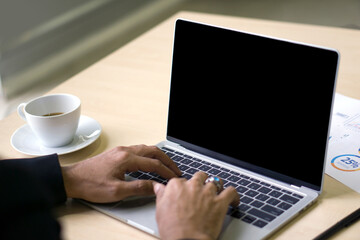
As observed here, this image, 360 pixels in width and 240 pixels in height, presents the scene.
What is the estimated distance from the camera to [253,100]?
107cm

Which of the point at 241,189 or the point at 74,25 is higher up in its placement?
the point at 241,189

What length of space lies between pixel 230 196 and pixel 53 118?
0.47 metres

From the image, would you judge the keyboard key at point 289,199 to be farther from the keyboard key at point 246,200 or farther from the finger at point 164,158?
the finger at point 164,158

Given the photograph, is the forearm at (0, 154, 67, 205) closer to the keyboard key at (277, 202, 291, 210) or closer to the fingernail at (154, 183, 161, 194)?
the fingernail at (154, 183, 161, 194)

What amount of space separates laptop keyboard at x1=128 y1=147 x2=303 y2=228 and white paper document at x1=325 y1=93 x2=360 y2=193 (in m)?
0.15

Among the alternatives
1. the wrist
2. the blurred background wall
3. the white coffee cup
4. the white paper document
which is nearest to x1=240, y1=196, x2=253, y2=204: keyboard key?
the white paper document

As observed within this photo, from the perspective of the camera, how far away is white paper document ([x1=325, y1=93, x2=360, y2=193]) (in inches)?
42.8

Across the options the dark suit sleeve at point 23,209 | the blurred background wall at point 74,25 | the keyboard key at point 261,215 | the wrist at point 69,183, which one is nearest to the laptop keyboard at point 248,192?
the keyboard key at point 261,215

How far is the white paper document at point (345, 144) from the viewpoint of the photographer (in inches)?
42.8

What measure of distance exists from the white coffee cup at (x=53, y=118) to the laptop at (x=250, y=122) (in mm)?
221

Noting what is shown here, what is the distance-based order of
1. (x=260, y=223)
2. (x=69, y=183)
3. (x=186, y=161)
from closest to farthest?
(x=260, y=223), (x=69, y=183), (x=186, y=161)

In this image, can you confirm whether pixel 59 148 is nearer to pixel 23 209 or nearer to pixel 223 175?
pixel 223 175

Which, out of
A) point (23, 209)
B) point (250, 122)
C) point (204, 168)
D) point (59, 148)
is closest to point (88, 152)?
point (59, 148)

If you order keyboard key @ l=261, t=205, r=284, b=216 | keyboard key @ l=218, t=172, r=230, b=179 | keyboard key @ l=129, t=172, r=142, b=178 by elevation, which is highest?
keyboard key @ l=261, t=205, r=284, b=216
